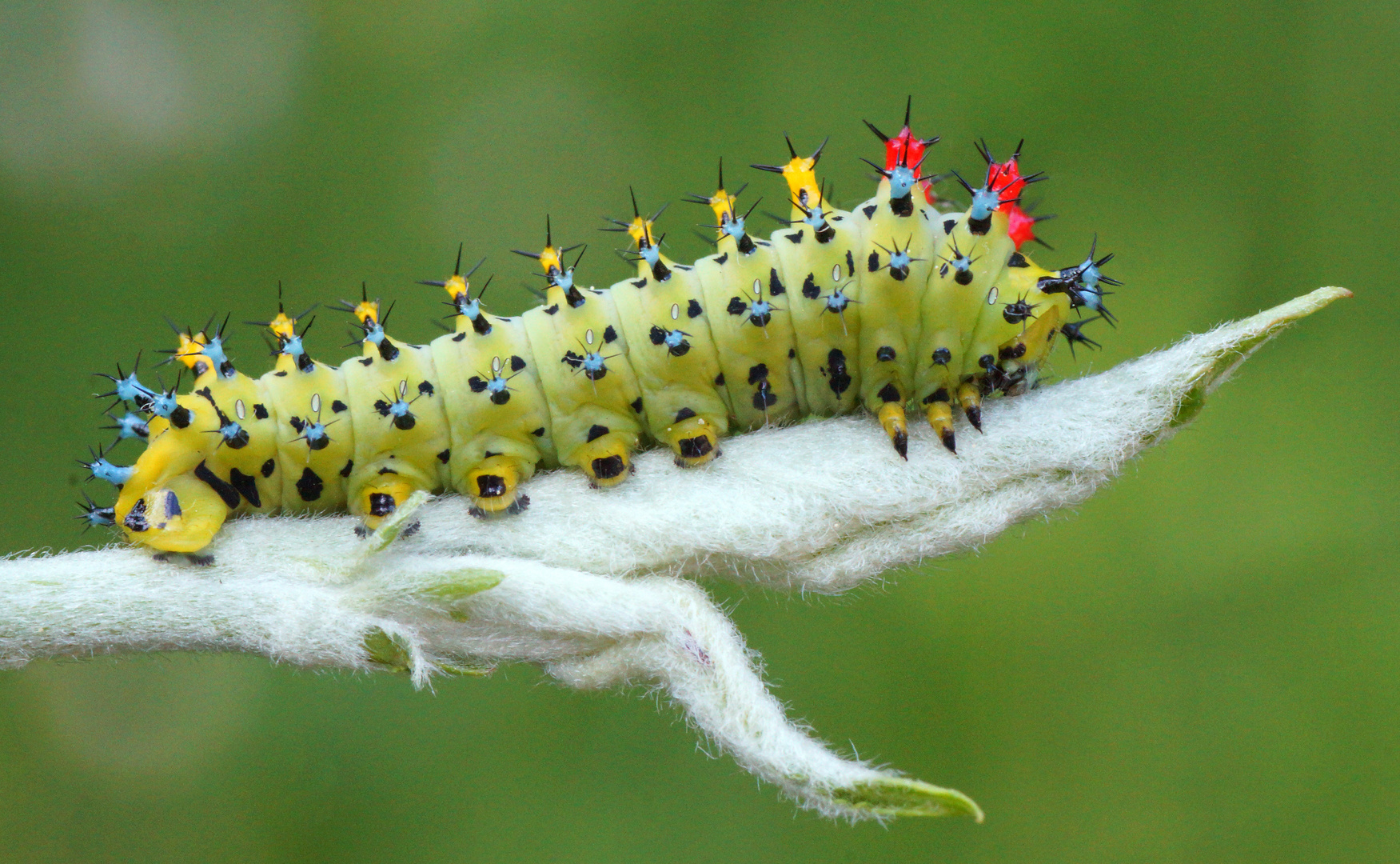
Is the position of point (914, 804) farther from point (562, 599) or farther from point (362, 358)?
point (362, 358)

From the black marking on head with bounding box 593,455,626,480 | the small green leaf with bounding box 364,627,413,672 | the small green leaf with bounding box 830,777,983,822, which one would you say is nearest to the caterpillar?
the black marking on head with bounding box 593,455,626,480

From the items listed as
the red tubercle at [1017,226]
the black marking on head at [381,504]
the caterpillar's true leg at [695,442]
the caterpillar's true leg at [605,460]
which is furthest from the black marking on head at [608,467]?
the red tubercle at [1017,226]

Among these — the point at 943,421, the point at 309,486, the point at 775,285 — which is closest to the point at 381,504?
the point at 309,486

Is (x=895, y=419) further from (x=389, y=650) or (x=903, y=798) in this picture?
(x=389, y=650)

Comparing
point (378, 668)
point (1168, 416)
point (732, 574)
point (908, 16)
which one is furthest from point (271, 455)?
point (908, 16)

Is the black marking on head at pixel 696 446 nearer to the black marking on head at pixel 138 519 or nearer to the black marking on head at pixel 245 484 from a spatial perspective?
the black marking on head at pixel 245 484

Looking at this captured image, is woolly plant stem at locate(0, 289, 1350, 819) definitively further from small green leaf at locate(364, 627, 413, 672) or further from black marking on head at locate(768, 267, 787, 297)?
black marking on head at locate(768, 267, 787, 297)
